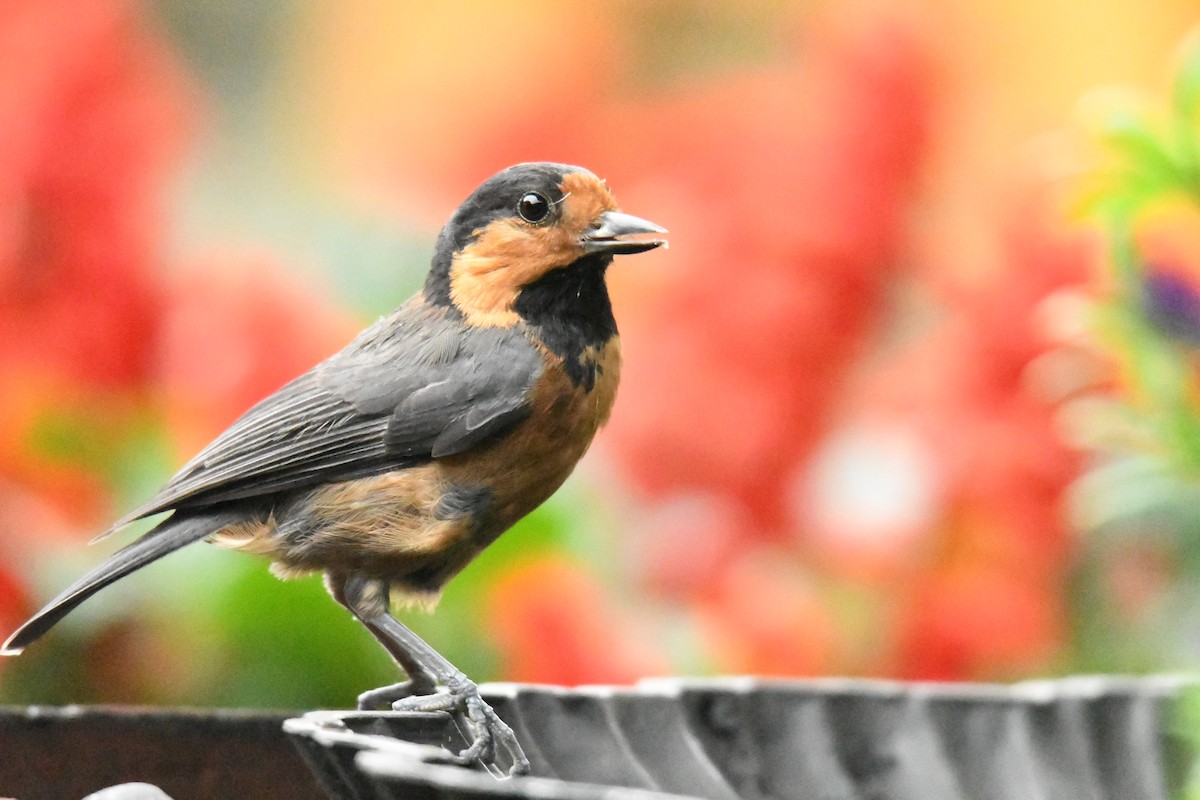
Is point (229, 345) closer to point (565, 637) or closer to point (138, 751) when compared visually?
point (565, 637)

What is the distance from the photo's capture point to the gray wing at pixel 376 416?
1.55m

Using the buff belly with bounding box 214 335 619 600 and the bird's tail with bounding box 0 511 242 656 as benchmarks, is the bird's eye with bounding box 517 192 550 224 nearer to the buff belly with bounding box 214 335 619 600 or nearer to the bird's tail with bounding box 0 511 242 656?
the buff belly with bounding box 214 335 619 600

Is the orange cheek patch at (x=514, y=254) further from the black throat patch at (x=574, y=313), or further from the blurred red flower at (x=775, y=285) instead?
the blurred red flower at (x=775, y=285)

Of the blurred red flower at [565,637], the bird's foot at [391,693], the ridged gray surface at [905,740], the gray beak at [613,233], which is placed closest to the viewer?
the ridged gray surface at [905,740]

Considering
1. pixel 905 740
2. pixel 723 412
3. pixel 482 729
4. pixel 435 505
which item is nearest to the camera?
pixel 482 729

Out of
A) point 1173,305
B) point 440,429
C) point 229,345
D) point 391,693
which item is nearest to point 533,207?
point 440,429

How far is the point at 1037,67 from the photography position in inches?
141

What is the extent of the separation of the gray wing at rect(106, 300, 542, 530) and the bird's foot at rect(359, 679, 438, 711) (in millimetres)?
246

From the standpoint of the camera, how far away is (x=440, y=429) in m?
1.57

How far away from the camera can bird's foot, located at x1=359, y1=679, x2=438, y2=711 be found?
1.36m

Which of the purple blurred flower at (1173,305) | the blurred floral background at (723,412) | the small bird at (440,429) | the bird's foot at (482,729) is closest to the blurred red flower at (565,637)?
the blurred floral background at (723,412)

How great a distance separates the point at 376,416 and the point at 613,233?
0.32 metres

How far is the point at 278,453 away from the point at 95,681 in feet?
1.24

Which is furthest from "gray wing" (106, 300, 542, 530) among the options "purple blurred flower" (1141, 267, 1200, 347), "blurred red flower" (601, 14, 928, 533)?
"purple blurred flower" (1141, 267, 1200, 347)
